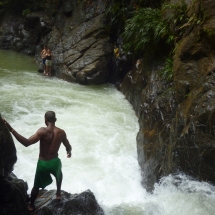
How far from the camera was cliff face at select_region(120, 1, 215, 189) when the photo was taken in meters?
4.86

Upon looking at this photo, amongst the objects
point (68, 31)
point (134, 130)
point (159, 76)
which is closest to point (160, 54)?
point (159, 76)

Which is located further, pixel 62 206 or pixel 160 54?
pixel 160 54

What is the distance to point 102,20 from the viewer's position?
1350 centimetres

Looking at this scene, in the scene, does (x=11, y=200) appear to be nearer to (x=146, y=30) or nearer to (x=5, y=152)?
(x=5, y=152)

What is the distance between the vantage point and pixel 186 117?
5.25 metres

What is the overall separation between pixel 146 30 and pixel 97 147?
3.64 m

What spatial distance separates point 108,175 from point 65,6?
12.2 metres

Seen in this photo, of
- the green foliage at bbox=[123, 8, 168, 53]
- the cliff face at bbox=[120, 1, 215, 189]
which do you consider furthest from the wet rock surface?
the green foliage at bbox=[123, 8, 168, 53]

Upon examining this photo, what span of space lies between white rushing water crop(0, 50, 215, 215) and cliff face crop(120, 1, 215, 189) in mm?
307

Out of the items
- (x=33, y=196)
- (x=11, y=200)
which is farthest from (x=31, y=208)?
(x=11, y=200)

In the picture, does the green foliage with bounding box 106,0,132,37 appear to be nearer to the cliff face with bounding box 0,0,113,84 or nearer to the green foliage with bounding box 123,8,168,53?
the cliff face with bounding box 0,0,113,84

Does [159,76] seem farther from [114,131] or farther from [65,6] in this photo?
[65,6]

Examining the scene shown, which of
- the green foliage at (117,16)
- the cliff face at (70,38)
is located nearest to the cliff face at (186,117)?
the cliff face at (70,38)

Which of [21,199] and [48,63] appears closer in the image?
[21,199]
